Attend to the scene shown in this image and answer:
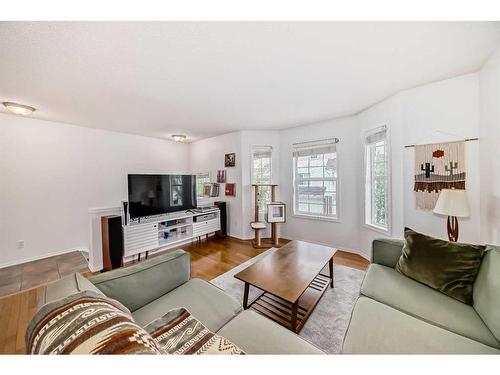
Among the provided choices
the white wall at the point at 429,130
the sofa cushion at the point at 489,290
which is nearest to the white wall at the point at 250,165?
the white wall at the point at 429,130

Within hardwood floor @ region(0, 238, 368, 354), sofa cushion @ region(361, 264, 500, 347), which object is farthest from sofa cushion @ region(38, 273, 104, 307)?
sofa cushion @ region(361, 264, 500, 347)

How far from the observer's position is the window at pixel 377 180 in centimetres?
259

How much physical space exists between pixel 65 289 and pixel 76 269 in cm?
250

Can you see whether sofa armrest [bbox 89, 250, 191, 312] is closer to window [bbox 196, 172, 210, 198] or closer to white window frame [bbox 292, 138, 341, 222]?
white window frame [bbox 292, 138, 341, 222]

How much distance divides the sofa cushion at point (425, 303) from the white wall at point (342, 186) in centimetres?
170

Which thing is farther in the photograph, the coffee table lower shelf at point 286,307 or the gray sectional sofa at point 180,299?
the coffee table lower shelf at point 286,307

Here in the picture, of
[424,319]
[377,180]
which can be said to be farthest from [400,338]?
[377,180]

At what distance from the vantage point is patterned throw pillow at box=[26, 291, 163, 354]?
A: 20.6 inches

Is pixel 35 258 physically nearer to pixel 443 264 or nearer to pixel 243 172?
pixel 243 172

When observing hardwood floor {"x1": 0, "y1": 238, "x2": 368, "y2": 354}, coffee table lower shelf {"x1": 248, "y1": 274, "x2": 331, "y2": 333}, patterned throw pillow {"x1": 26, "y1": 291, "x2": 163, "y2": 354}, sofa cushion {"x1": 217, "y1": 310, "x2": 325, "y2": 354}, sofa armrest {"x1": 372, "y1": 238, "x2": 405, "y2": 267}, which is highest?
patterned throw pillow {"x1": 26, "y1": 291, "x2": 163, "y2": 354}

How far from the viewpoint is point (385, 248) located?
67.7 inches

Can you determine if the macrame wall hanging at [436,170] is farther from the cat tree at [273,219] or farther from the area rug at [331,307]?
the cat tree at [273,219]

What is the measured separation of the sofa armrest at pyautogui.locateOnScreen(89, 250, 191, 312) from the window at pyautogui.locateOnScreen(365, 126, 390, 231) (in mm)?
2679
